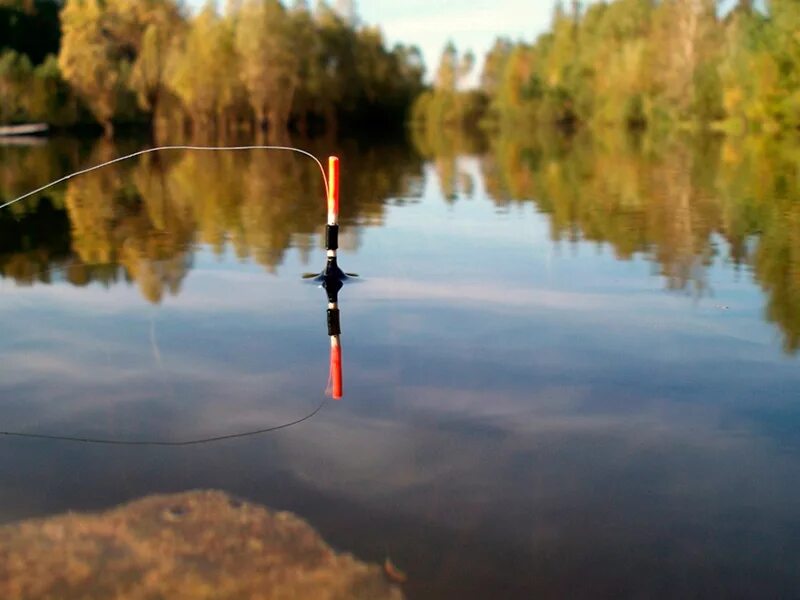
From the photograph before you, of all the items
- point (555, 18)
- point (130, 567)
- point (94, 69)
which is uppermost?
point (555, 18)

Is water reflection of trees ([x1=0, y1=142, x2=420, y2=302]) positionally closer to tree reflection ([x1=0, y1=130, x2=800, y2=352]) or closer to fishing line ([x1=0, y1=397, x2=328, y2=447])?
tree reflection ([x1=0, y1=130, x2=800, y2=352])

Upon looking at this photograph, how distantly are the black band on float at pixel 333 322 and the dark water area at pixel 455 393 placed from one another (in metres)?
0.09

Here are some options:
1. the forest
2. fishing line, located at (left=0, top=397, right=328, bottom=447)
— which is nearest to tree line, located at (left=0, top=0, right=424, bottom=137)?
the forest

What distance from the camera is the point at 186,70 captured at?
237ft

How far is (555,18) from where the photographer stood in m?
102

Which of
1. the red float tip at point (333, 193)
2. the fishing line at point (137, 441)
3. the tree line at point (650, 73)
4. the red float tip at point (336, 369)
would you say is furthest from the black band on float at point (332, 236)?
the tree line at point (650, 73)

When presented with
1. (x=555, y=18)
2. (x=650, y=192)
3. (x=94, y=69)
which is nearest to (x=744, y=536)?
(x=650, y=192)

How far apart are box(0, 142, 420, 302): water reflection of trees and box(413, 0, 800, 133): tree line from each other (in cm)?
3051

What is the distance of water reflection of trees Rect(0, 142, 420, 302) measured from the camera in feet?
37.9

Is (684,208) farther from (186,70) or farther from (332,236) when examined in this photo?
(186,70)

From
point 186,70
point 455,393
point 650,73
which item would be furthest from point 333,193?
Answer: point 186,70

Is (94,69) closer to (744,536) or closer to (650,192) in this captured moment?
(650,192)

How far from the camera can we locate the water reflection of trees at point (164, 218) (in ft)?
37.9

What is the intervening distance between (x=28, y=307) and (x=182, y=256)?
3377 mm
